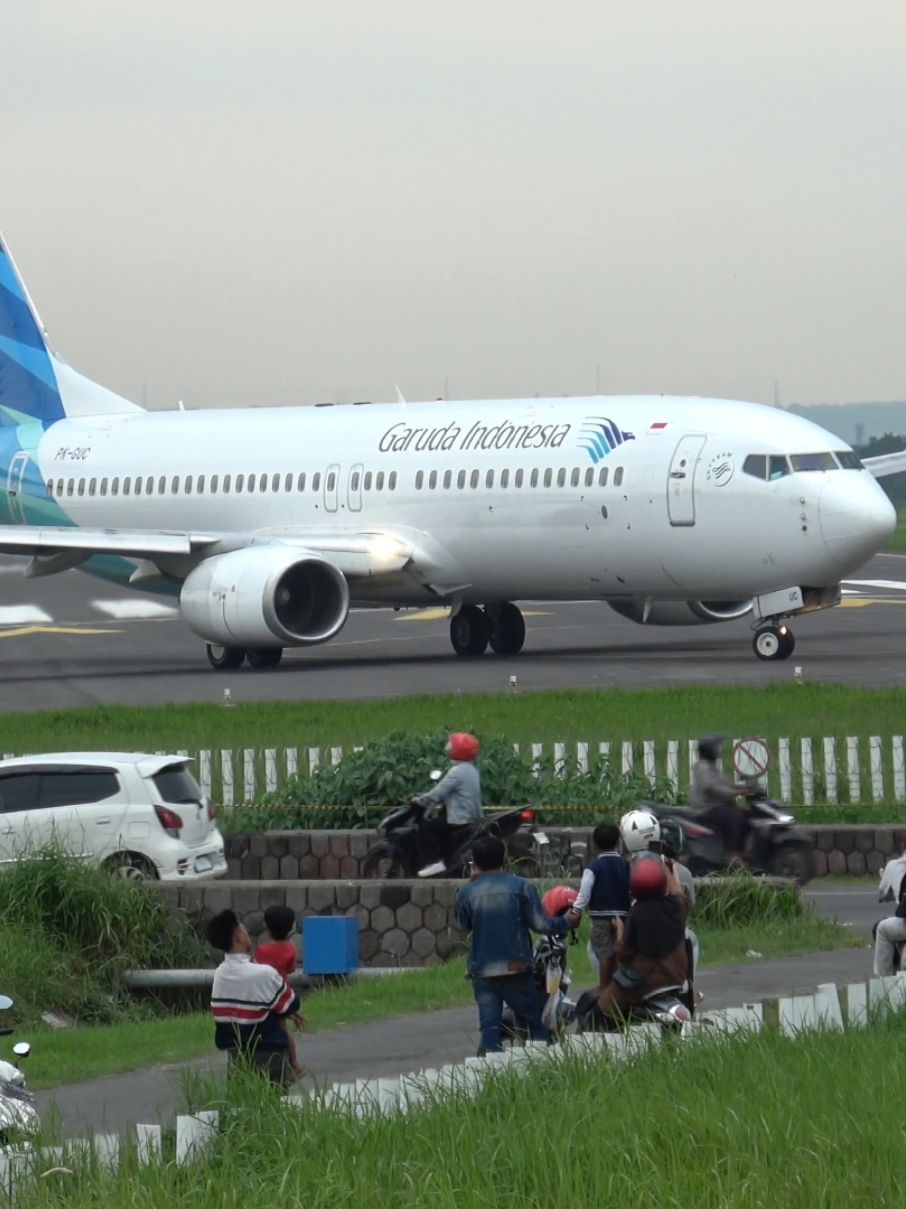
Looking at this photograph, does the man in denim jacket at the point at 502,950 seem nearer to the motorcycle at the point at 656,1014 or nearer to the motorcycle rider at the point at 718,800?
the motorcycle at the point at 656,1014

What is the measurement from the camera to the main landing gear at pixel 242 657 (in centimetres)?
4066

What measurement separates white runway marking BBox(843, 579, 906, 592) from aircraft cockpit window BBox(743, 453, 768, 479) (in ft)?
79.9

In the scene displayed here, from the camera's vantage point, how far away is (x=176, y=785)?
2144cm

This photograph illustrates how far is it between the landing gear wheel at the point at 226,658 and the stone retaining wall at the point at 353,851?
1702 centimetres

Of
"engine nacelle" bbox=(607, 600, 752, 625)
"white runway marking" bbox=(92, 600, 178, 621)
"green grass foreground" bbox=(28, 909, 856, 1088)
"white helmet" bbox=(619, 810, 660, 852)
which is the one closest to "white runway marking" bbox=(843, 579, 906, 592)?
"white runway marking" bbox=(92, 600, 178, 621)

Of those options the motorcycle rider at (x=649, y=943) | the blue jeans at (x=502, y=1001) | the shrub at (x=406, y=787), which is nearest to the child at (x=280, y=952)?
the blue jeans at (x=502, y=1001)

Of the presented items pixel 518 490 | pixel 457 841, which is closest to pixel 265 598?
pixel 518 490

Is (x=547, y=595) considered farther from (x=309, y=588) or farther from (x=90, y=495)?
(x=90, y=495)

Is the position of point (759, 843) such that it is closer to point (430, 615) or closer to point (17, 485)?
point (17, 485)

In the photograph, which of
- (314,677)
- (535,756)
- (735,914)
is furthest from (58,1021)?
(314,677)

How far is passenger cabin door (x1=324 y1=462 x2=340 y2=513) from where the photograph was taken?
138ft

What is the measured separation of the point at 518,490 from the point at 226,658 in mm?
5697

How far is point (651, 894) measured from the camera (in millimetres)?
12453

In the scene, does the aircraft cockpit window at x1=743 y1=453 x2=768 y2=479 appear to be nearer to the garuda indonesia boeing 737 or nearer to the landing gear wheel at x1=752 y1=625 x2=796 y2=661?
the garuda indonesia boeing 737
